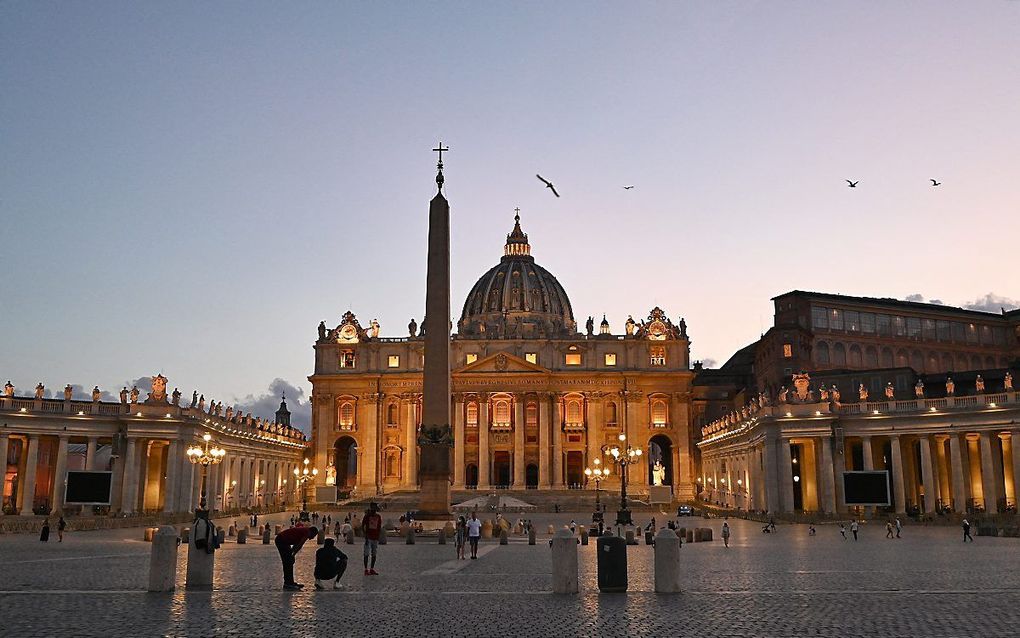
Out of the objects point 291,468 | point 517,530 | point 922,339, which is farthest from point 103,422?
point 922,339

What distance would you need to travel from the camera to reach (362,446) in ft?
343

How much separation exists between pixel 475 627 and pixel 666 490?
7452 centimetres

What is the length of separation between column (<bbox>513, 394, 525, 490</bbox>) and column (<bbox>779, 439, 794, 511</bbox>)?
42176 millimetres

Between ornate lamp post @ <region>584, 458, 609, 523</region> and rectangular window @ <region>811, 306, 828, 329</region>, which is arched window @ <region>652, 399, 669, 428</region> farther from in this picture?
rectangular window @ <region>811, 306, 828, 329</region>

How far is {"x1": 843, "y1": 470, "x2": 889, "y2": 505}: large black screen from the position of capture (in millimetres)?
46406

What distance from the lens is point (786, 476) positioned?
6197cm

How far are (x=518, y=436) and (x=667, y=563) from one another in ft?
279

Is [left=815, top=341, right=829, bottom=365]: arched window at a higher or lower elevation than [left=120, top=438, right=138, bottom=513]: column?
higher

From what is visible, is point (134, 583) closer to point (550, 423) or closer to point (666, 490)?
point (666, 490)

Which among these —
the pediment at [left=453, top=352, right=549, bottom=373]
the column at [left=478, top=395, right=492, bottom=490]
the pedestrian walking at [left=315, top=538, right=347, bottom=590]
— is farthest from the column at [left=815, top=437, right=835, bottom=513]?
the pedestrian walking at [left=315, top=538, right=347, bottom=590]

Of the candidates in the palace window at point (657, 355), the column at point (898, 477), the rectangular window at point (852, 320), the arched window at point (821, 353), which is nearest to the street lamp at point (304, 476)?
the palace window at point (657, 355)

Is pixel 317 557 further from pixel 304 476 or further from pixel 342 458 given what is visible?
pixel 342 458

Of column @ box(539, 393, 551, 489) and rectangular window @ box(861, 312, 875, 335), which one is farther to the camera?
column @ box(539, 393, 551, 489)

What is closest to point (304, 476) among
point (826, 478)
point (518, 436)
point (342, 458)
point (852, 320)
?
point (342, 458)
